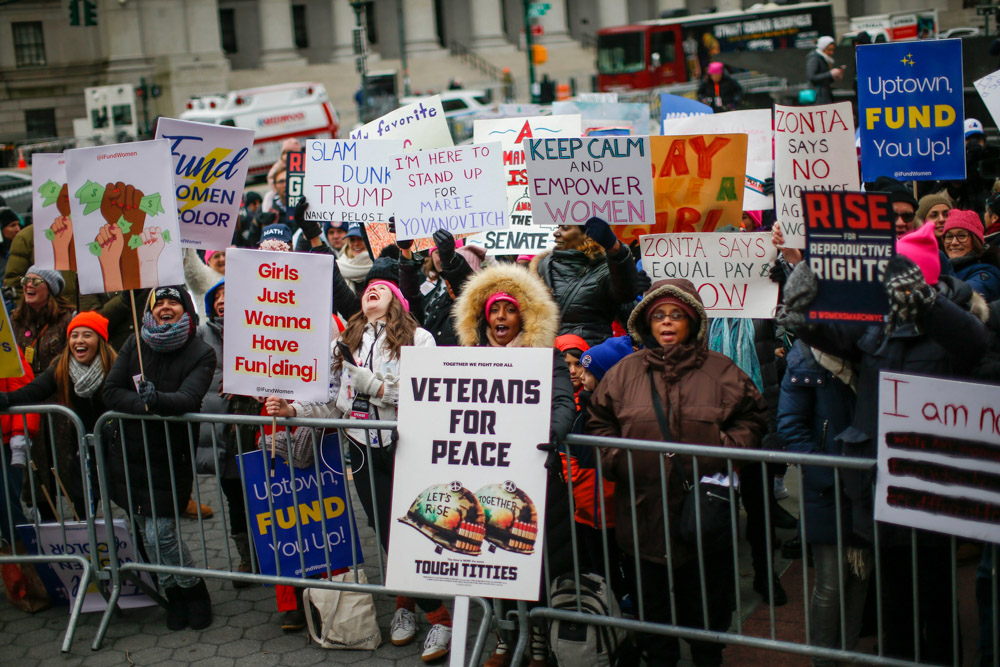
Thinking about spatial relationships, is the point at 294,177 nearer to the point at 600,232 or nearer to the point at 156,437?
the point at 156,437

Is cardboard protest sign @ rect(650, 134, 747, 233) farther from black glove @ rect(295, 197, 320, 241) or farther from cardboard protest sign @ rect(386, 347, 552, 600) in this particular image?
black glove @ rect(295, 197, 320, 241)

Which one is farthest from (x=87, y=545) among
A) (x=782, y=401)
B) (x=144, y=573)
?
(x=782, y=401)

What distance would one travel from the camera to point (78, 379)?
5672mm

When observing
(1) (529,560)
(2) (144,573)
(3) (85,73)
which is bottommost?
(2) (144,573)

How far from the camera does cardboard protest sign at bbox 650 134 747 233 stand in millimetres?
5812

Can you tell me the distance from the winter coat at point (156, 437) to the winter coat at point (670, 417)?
2229 millimetres

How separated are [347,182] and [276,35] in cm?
4472

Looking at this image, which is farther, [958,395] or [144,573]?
[144,573]

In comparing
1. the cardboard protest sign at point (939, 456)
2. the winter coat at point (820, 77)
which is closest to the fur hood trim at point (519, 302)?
the cardboard protest sign at point (939, 456)

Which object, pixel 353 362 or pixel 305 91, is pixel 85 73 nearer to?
pixel 305 91

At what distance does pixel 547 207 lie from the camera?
19.6ft

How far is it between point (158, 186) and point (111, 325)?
7.09 feet

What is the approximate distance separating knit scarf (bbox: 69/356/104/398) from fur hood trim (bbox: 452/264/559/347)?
7.04 ft

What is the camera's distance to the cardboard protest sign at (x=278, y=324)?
16.0 ft
